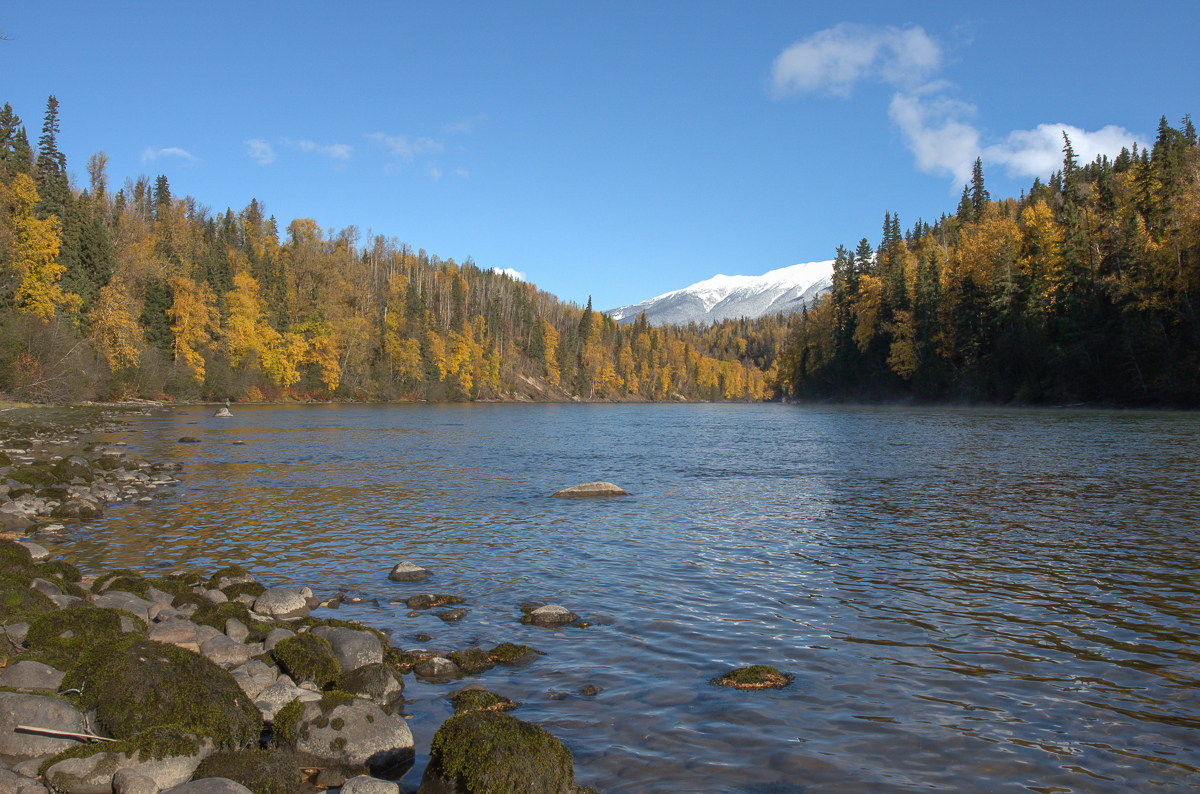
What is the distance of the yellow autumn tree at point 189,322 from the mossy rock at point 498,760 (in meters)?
73.9

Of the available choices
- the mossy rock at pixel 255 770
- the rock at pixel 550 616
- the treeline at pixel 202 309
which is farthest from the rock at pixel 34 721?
the treeline at pixel 202 309

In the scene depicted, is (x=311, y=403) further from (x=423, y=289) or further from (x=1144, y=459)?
(x=1144, y=459)

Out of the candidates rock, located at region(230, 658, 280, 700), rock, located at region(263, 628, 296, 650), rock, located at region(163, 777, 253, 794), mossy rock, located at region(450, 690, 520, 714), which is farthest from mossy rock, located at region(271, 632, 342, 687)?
rock, located at region(163, 777, 253, 794)

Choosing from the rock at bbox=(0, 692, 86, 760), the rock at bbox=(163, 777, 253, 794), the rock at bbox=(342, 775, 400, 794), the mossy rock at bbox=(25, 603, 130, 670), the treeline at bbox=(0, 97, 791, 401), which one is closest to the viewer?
the rock at bbox=(163, 777, 253, 794)

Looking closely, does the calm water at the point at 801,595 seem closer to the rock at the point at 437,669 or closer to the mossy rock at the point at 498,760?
the rock at the point at 437,669

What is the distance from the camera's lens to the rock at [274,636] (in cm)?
767

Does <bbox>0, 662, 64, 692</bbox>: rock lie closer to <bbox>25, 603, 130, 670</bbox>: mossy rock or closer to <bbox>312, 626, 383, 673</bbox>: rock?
<bbox>25, 603, 130, 670</bbox>: mossy rock

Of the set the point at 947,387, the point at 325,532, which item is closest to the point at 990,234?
the point at 947,387

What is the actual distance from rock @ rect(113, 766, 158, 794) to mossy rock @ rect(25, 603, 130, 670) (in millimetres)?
2140

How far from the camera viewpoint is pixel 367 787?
4891 mm

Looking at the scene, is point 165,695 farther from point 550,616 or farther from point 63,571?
point 63,571

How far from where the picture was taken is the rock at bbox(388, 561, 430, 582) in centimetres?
1146

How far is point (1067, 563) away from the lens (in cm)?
1146

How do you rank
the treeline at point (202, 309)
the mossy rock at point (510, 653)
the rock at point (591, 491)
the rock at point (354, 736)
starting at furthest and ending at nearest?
the treeline at point (202, 309) → the rock at point (591, 491) → the mossy rock at point (510, 653) → the rock at point (354, 736)
